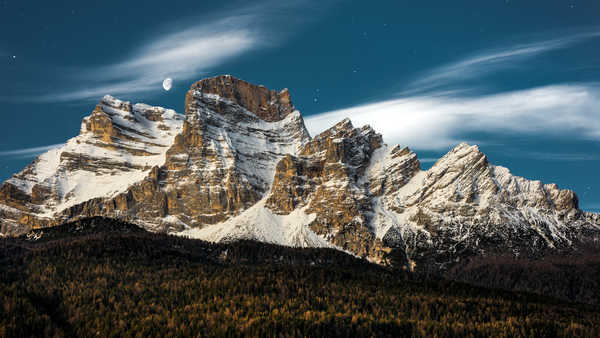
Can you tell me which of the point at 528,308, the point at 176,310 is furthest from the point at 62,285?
the point at 528,308

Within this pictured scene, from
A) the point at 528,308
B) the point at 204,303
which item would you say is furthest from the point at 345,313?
the point at 528,308

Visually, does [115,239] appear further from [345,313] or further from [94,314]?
[345,313]

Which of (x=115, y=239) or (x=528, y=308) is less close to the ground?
(x=115, y=239)

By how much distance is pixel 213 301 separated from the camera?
117 m

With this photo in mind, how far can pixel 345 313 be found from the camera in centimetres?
11325

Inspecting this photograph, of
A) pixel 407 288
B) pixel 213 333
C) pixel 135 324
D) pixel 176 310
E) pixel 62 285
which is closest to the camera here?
pixel 213 333

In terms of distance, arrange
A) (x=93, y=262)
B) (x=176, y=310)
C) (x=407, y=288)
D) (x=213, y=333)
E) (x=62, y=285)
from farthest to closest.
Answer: (x=407, y=288), (x=93, y=262), (x=62, y=285), (x=176, y=310), (x=213, y=333)

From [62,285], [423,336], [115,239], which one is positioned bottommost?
[423,336]

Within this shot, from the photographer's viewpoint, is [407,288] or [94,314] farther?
[407,288]

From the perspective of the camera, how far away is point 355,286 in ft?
507

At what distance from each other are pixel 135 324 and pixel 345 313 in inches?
1744

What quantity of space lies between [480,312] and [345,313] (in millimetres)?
38595

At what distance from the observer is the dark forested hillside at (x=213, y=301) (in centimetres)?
9781

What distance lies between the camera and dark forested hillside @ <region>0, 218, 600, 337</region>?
9781 centimetres
